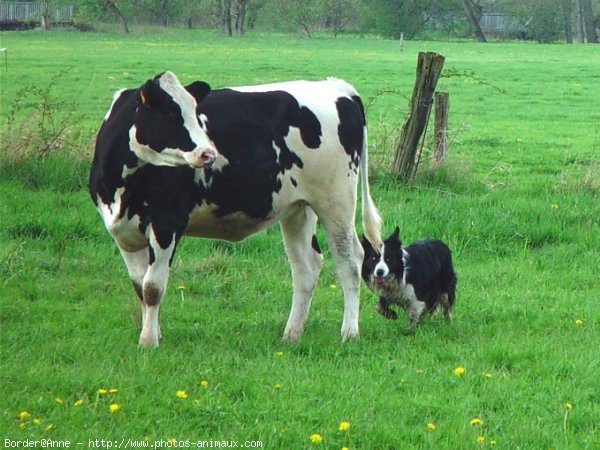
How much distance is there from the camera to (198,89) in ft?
27.3

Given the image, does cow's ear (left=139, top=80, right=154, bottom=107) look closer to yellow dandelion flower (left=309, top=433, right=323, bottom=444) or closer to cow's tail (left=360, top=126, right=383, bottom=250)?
cow's tail (left=360, top=126, right=383, bottom=250)

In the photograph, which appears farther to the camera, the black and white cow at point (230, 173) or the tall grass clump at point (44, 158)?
the tall grass clump at point (44, 158)

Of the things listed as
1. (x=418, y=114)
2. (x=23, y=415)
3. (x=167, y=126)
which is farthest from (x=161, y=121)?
(x=418, y=114)

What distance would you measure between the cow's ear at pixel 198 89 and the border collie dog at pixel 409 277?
217cm

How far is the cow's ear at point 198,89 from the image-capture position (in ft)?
27.2

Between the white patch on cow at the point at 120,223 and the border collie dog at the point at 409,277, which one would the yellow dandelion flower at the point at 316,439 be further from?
the border collie dog at the point at 409,277

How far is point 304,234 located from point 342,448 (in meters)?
3.54

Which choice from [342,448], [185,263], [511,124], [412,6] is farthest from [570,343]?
[412,6]

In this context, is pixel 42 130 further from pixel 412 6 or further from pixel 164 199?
pixel 412 6

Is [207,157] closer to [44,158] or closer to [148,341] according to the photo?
[148,341]

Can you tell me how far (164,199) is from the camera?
8.23 m

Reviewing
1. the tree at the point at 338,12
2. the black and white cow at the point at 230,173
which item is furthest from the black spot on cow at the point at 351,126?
the tree at the point at 338,12

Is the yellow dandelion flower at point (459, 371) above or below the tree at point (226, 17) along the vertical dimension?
above

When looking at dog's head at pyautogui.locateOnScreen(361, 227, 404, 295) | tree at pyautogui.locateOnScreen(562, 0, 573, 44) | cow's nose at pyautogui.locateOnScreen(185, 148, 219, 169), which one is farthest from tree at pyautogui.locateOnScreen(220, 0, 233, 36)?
cow's nose at pyautogui.locateOnScreen(185, 148, 219, 169)
